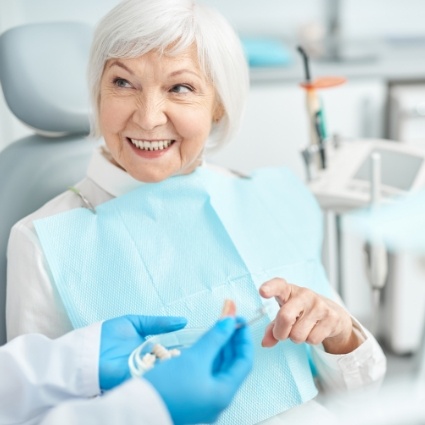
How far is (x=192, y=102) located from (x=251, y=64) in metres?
1.23

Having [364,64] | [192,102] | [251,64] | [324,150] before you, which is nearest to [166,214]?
[192,102]

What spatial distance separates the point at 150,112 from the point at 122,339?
41 centimetres

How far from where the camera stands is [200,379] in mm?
858

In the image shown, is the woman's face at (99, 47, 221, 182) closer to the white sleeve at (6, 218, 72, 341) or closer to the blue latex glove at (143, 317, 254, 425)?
the white sleeve at (6, 218, 72, 341)

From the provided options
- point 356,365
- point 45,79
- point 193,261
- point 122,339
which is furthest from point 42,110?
point 356,365

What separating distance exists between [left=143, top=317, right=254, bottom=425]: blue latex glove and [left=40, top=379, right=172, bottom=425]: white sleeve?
2 centimetres

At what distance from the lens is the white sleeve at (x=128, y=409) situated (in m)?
0.83

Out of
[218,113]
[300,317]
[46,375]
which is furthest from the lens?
[218,113]

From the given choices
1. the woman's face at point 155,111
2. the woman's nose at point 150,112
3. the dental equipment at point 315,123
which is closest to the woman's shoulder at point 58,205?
the woman's face at point 155,111

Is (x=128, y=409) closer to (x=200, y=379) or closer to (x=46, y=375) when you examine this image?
(x=200, y=379)

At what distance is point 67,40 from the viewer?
60.9 inches

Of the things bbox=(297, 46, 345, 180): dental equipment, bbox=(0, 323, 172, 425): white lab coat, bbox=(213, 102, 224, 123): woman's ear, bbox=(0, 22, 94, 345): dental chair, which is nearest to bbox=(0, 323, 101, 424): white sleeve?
bbox=(0, 323, 172, 425): white lab coat

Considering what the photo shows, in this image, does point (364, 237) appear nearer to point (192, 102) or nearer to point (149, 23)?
point (192, 102)

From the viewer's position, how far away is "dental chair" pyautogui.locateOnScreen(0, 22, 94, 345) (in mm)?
1458
